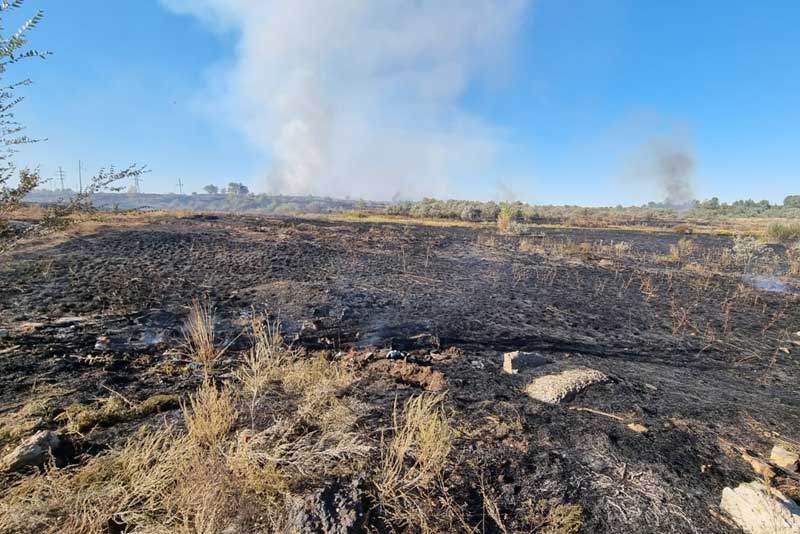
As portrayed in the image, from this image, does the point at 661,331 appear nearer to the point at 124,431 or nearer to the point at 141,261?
the point at 124,431

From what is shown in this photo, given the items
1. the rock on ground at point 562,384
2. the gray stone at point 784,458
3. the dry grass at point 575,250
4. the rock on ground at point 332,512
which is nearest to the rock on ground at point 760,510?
the gray stone at point 784,458

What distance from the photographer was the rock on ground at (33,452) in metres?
1.83

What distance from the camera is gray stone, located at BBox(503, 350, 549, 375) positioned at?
12.1ft

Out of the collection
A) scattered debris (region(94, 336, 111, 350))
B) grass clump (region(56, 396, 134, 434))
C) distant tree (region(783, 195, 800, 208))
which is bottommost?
scattered debris (region(94, 336, 111, 350))

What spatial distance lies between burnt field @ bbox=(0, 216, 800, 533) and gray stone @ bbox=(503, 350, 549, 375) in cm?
12

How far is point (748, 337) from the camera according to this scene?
548 cm

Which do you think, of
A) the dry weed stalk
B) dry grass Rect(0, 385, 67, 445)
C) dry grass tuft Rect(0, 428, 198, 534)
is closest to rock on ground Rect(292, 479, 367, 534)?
dry grass tuft Rect(0, 428, 198, 534)

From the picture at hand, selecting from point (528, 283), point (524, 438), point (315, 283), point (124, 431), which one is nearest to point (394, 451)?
point (524, 438)

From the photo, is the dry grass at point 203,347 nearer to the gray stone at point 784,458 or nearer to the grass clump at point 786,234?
the gray stone at point 784,458

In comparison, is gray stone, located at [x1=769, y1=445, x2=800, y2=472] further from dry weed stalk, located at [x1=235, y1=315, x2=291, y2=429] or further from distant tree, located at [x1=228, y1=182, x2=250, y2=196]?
distant tree, located at [x1=228, y1=182, x2=250, y2=196]

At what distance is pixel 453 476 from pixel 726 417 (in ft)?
8.31

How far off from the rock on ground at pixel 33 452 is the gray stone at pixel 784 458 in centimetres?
427

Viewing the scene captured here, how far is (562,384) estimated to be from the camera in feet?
10.6

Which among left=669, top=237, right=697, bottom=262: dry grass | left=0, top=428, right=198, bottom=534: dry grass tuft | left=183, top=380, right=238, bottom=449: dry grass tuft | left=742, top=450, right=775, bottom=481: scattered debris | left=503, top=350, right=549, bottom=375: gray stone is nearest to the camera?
left=0, top=428, right=198, bottom=534: dry grass tuft
